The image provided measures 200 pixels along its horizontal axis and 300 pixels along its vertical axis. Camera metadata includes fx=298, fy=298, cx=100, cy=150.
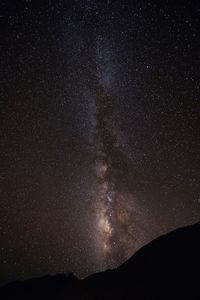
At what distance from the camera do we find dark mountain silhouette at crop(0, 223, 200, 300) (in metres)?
13.8

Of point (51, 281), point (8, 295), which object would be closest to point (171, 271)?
point (51, 281)

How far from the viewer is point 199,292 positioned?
42.4 ft

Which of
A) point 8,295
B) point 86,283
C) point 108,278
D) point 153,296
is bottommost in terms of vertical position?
point 8,295

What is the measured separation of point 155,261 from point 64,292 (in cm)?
728

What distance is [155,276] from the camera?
15.0 meters

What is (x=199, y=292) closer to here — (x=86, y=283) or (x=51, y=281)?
(x=86, y=283)

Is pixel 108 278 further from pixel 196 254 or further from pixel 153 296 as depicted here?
pixel 196 254

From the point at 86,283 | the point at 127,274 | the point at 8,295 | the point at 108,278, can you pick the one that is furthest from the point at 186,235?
the point at 8,295

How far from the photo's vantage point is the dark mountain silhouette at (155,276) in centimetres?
1383

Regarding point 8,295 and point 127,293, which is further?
point 8,295

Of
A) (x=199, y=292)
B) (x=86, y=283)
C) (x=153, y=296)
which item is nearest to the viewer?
(x=199, y=292)

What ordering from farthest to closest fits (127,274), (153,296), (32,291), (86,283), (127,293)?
(32,291)
(86,283)
(127,274)
(127,293)
(153,296)

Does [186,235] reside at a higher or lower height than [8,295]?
higher

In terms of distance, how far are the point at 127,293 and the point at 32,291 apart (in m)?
8.87
